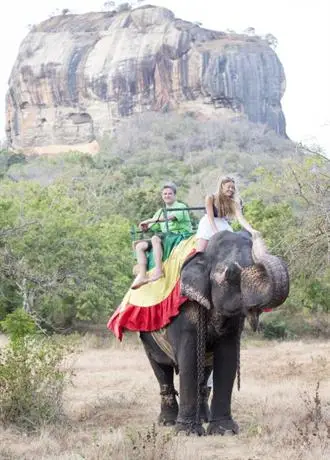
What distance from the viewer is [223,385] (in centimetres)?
791

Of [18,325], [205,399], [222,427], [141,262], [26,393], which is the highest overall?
[141,262]

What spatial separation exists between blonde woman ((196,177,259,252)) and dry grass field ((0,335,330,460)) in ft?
5.40

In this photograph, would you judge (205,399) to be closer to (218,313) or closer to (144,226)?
(218,313)

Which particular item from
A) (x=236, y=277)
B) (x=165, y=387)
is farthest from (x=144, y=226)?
(x=236, y=277)

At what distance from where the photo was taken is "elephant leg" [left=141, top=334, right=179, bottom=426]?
8.60 m

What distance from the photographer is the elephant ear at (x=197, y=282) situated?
7.29 metres

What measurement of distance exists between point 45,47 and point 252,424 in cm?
10925

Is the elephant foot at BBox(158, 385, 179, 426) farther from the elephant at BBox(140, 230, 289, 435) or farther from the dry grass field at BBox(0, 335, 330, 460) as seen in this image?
the elephant at BBox(140, 230, 289, 435)

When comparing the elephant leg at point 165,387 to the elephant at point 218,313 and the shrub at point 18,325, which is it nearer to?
the elephant at point 218,313

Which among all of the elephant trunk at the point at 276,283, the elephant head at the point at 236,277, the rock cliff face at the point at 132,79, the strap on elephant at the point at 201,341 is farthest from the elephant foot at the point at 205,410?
the rock cliff face at the point at 132,79

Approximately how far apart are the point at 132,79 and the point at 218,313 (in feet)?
318

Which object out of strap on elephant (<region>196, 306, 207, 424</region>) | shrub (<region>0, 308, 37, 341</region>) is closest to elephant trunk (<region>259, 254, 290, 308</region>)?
strap on elephant (<region>196, 306, 207, 424</region>)

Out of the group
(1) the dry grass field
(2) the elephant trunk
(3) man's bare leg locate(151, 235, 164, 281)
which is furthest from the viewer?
(3) man's bare leg locate(151, 235, 164, 281)

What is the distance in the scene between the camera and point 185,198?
155 ft
